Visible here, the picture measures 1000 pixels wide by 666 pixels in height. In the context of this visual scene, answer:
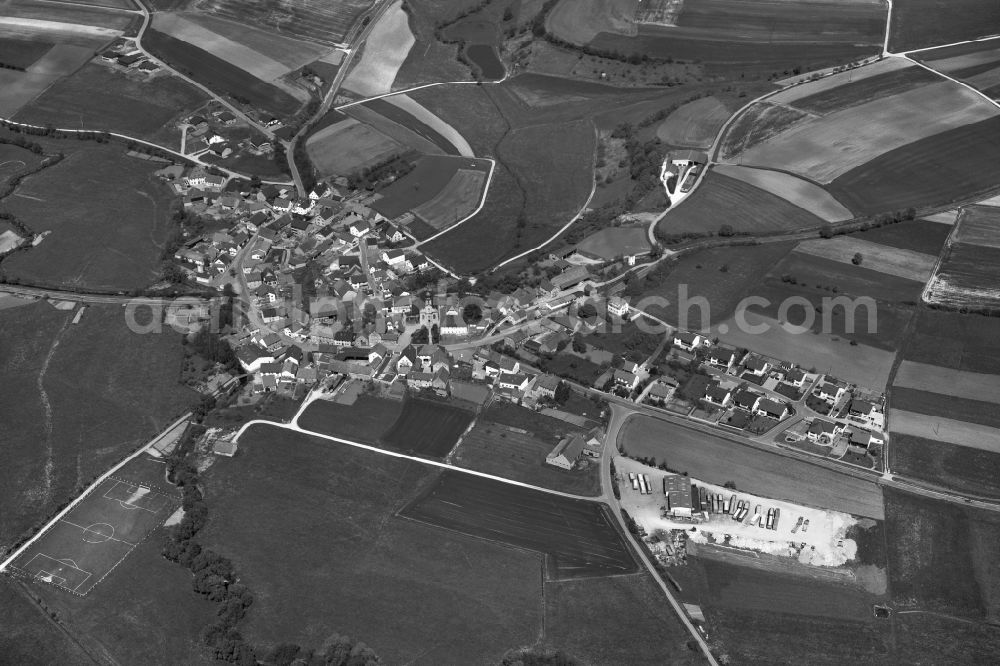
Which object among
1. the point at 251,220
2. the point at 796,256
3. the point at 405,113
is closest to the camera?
the point at 796,256

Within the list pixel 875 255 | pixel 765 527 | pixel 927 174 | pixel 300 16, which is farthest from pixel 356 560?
pixel 300 16

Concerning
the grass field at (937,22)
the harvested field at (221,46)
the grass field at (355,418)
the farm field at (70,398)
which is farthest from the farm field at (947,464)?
the harvested field at (221,46)

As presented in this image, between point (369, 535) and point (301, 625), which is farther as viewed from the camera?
point (369, 535)

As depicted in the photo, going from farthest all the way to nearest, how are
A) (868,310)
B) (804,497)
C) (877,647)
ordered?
(868,310) < (804,497) < (877,647)

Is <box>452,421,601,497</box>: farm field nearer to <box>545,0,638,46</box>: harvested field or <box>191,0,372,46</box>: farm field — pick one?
<box>545,0,638,46</box>: harvested field

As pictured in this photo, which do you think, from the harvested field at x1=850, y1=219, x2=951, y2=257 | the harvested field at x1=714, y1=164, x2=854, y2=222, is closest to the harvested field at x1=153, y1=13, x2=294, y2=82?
the harvested field at x1=714, y1=164, x2=854, y2=222

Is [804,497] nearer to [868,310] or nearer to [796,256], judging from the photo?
[868,310]

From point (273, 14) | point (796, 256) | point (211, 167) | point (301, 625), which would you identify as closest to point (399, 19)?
point (273, 14)
